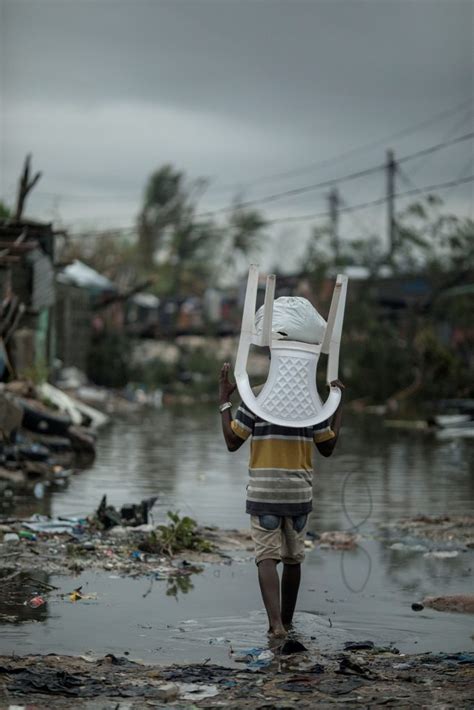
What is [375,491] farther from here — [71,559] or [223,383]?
[223,383]

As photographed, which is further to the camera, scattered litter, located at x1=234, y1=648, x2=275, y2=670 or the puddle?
the puddle

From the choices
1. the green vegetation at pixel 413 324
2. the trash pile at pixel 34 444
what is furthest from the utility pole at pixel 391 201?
the trash pile at pixel 34 444

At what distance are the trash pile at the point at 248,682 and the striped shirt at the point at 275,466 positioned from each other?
0.90 m

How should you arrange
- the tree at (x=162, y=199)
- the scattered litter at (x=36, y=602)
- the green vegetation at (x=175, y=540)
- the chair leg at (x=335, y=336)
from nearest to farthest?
the chair leg at (x=335, y=336)
the scattered litter at (x=36, y=602)
the green vegetation at (x=175, y=540)
the tree at (x=162, y=199)

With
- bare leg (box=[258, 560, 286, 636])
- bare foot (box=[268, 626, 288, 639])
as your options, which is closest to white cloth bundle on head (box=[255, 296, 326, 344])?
bare leg (box=[258, 560, 286, 636])

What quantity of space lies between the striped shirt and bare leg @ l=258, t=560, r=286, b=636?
1.03 ft

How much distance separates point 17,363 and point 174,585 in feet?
58.8

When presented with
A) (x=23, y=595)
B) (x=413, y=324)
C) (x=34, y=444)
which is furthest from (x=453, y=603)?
(x=413, y=324)

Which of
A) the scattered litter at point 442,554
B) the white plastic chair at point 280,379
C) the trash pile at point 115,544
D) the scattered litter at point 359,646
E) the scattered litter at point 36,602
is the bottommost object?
the scattered litter at point 442,554

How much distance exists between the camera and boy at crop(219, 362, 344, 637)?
7.27 metres

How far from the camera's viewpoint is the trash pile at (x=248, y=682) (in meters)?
5.71

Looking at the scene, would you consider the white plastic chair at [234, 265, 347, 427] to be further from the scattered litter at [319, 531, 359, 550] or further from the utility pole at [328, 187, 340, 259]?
the utility pole at [328, 187, 340, 259]

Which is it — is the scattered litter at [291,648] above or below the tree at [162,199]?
below

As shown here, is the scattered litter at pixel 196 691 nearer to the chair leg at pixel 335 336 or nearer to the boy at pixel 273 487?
the boy at pixel 273 487
